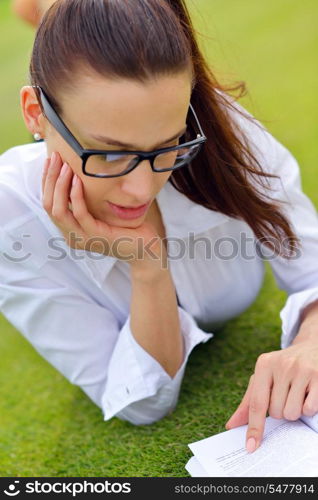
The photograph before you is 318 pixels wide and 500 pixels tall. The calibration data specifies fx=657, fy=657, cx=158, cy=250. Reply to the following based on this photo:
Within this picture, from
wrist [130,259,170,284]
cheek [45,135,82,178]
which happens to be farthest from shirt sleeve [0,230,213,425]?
cheek [45,135,82,178]

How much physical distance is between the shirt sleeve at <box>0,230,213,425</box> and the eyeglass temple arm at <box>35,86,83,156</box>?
548 millimetres

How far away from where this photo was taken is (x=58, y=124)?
1.87m

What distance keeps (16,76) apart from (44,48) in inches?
256

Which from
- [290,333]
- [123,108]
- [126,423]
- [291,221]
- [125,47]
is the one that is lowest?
[126,423]

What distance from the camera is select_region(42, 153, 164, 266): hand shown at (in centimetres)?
203

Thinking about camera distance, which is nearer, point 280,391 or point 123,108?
point 123,108

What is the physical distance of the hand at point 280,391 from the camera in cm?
193

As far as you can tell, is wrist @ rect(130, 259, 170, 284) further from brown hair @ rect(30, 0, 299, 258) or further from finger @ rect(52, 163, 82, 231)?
brown hair @ rect(30, 0, 299, 258)

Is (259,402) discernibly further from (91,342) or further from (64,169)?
(64,169)

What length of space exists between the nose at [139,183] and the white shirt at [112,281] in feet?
1.49

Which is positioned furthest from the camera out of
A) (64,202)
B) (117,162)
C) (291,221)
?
(291,221)

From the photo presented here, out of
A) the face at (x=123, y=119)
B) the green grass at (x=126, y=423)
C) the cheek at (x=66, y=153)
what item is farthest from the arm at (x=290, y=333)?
the cheek at (x=66, y=153)

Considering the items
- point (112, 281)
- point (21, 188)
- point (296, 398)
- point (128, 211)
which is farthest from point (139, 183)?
point (296, 398)

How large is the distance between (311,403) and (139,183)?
2.68ft
